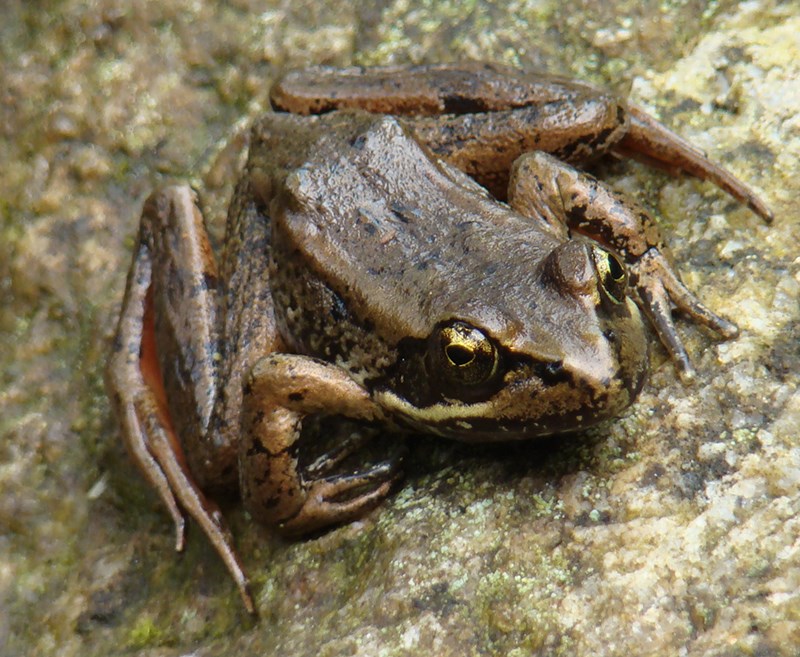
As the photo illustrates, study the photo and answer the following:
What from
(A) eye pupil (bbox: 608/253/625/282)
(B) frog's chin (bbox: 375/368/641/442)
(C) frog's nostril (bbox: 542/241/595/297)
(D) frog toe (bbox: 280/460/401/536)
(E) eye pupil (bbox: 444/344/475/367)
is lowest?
(D) frog toe (bbox: 280/460/401/536)

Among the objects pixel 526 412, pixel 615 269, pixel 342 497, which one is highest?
pixel 615 269

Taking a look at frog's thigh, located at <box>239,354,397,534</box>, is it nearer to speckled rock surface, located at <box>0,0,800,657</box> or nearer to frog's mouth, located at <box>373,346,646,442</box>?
speckled rock surface, located at <box>0,0,800,657</box>

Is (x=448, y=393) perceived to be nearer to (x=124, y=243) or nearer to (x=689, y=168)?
(x=689, y=168)

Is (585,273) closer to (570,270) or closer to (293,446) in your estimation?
(570,270)

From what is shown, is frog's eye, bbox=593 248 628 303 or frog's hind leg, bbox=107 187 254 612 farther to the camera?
frog's hind leg, bbox=107 187 254 612

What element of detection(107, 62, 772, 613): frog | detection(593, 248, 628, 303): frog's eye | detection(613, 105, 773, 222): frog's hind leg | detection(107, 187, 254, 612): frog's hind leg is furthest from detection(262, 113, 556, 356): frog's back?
detection(613, 105, 773, 222): frog's hind leg

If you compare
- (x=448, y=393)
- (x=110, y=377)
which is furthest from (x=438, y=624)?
(x=110, y=377)

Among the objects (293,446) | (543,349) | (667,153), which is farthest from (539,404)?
(667,153)
